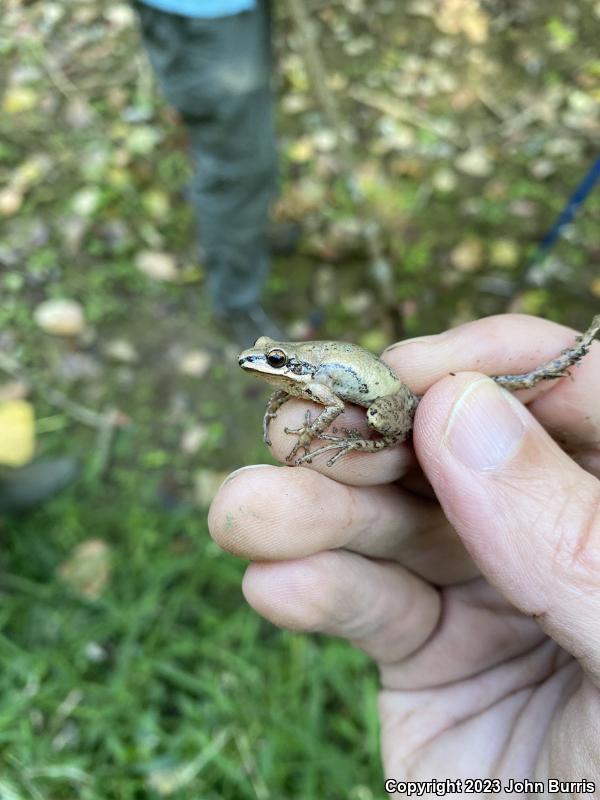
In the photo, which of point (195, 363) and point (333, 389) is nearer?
point (333, 389)

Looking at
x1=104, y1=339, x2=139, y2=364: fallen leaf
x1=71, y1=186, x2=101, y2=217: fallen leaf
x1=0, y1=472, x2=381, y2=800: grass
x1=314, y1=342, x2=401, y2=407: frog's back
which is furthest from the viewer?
x1=71, y1=186, x2=101, y2=217: fallen leaf

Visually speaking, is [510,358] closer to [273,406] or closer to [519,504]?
[519,504]

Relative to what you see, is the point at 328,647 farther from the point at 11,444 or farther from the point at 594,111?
the point at 594,111

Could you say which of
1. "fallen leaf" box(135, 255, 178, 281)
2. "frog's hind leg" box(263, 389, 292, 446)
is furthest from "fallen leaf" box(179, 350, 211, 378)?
"frog's hind leg" box(263, 389, 292, 446)

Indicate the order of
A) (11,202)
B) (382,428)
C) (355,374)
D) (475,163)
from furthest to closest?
(475,163), (11,202), (355,374), (382,428)

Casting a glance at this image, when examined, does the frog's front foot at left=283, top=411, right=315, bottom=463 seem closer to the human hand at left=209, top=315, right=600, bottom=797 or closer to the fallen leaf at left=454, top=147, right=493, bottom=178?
the human hand at left=209, top=315, right=600, bottom=797

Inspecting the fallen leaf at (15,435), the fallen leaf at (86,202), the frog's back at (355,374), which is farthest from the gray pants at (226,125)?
the frog's back at (355,374)

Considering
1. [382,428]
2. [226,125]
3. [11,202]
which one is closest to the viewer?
[382,428]

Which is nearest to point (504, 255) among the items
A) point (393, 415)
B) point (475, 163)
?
point (475, 163)
